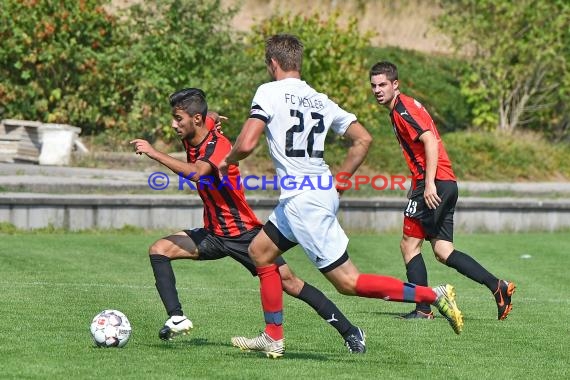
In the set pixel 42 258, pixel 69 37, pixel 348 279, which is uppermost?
pixel 69 37

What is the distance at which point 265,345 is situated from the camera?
8.33m

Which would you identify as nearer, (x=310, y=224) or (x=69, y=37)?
(x=310, y=224)

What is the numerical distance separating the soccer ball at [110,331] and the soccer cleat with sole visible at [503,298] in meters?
3.21

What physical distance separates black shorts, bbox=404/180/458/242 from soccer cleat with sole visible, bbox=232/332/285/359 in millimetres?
2780

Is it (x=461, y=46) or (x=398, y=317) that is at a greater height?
(x=461, y=46)

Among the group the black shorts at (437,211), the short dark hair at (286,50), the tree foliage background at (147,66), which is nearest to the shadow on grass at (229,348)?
the short dark hair at (286,50)

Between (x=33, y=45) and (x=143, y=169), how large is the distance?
4.01 m

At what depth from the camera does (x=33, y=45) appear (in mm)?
25766

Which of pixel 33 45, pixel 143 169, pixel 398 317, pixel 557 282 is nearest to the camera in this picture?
pixel 398 317

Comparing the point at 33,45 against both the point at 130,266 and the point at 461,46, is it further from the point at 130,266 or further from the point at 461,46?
the point at 130,266

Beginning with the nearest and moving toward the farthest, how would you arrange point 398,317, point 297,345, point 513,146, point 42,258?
point 297,345 < point 398,317 < point 42,258 < point 513,146

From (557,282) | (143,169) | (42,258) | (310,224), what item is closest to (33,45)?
(143,169)

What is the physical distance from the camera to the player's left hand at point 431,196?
33.6ft

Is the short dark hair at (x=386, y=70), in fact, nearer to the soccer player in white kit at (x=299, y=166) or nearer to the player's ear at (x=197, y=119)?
the player's ear at (x=197, y=119)
